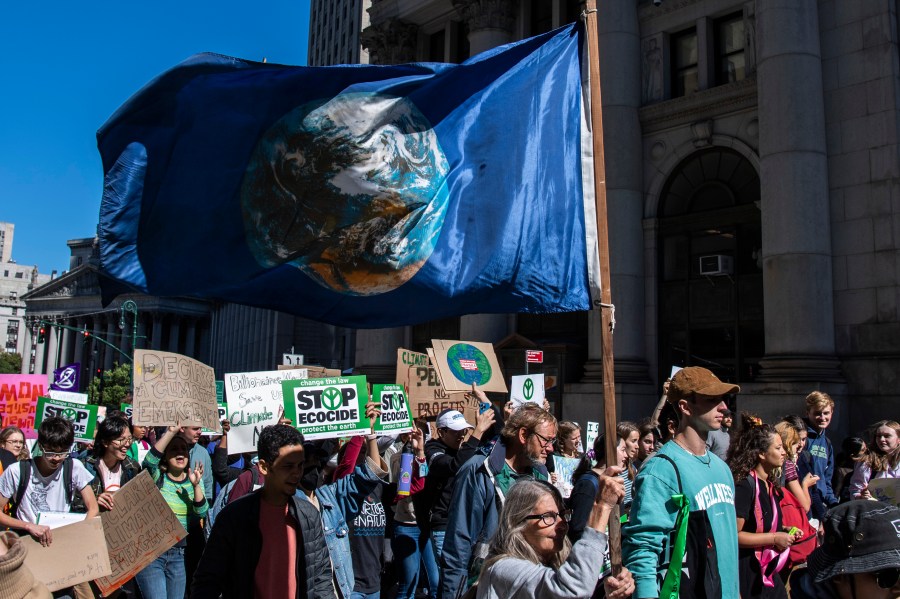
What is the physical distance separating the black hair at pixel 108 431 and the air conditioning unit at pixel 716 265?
598 inches

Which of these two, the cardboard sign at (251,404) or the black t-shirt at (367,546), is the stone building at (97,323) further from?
the black t-shirt at (367,546)

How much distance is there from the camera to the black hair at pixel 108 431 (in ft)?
25.5

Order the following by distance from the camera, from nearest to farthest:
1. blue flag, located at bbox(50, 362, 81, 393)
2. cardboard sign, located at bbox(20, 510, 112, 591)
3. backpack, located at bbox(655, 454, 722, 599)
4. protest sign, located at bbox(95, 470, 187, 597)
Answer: backpack, located at bbox(655, 454, 722, 599)
cardboard sign, located at bbox(20, 510, 112, 591)
protest sign, located at bbox(95, 470, 187, 597)
blue flag, located at bbox(50, 362, 81, 393)

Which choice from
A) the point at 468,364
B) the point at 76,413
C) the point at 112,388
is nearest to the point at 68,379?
the point at 76,413

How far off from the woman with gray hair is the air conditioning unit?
17.1 m

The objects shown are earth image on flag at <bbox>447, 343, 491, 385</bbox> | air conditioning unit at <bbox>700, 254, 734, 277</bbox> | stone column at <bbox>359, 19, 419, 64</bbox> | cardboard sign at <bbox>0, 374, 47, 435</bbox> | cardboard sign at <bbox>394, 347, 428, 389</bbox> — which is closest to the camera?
earth image on flag at <bbox>447, 343, 491, 385</bbox>

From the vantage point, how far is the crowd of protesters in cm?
353

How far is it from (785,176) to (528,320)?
912cm

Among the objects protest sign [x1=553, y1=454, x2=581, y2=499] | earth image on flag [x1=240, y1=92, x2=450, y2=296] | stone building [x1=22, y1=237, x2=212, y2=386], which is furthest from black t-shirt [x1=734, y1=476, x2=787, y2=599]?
stone building [x1=22, y1=237, x2=212, y2=386]

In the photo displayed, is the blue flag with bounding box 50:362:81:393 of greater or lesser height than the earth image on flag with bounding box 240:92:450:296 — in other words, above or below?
below

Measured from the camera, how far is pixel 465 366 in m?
10.6

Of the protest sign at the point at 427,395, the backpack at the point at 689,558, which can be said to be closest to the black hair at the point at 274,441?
the backpack at the point at 689,558

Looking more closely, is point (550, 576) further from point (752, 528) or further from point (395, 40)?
point (395, 40)

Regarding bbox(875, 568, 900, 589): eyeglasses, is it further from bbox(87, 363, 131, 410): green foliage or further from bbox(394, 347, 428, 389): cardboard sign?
bbox(87, 363, 131, 410): green foliage
